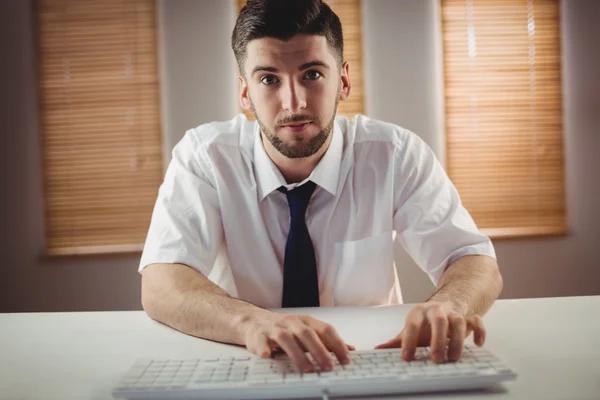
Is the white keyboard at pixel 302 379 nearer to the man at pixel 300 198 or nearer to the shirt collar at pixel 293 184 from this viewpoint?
the man at pixel 300 198

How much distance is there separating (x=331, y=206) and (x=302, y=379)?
89cm

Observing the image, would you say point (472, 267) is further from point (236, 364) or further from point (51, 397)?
point (51, 397)

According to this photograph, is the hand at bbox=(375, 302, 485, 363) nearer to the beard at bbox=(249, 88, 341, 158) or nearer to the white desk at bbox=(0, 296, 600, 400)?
the white desk at bbox=(0, 296, 600, 400)

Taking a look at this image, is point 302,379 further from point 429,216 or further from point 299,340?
point 429,216

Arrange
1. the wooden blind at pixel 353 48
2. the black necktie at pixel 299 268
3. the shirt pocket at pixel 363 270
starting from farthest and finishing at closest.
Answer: the wooden blind at pixel 353 48 → the shirt pocket at pixel 363 270 → the black necktie at pixel 299 268

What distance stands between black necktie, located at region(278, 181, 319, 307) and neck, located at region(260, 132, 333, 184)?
139 millimetres

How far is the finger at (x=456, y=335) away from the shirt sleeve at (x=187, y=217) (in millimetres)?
743

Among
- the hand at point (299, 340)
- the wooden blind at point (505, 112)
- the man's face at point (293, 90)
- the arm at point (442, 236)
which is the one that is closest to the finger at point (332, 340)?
the hand at point (299, 340)

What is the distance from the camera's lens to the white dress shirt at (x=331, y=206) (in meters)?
1.56

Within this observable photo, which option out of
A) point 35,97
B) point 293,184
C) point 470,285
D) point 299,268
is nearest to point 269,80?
point 293,184

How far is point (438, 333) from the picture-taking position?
2.71ft

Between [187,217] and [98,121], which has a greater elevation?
[98,121]

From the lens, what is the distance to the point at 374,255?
164cm

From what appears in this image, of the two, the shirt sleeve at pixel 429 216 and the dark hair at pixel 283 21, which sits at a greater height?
the dark hair at pixel 283 21
